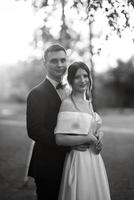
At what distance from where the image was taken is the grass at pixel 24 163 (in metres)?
7.44

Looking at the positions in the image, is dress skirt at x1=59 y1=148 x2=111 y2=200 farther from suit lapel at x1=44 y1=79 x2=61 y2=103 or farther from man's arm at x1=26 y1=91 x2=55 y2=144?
suit lapel at x1=44 y1=79 x2=61 y2=103

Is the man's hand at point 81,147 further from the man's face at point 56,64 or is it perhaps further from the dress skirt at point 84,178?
the man's face at point 56,64

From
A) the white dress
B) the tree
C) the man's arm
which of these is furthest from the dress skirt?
the tree

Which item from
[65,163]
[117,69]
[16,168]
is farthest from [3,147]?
[117,69]

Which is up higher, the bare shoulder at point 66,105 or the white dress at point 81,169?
the bare shoulder at point 66,105

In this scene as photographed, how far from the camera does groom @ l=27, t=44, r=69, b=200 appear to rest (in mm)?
4293

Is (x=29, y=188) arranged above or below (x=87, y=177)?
below

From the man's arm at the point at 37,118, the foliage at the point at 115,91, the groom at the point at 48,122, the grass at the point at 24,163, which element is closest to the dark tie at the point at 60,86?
the groom at the point at 48,122

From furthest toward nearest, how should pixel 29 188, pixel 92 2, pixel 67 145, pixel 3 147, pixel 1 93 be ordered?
pixel 1 93, pixel 3 147, pixel 29 188, pixel 92 2, pixel 67 145

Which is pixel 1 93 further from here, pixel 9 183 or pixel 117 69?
pixel 9 183

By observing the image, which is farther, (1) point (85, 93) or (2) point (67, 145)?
(1) point (85, 93)

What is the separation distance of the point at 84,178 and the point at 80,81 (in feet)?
3.16

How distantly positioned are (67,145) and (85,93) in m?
0.62

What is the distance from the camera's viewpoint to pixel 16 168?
30.6ft
